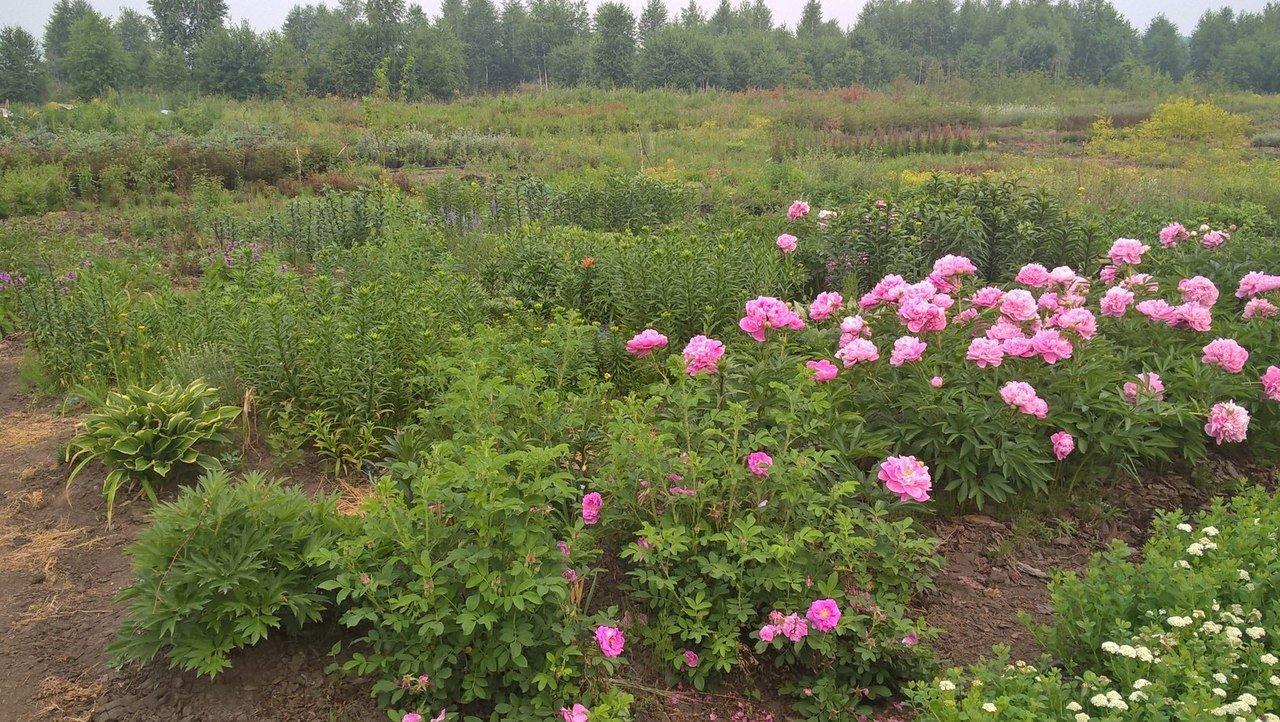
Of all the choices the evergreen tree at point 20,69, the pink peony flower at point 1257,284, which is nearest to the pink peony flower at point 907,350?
the pink peony flower at point 1257,284

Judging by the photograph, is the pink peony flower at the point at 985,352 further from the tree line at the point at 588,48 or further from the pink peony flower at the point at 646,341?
the tree line at the point at 588,48

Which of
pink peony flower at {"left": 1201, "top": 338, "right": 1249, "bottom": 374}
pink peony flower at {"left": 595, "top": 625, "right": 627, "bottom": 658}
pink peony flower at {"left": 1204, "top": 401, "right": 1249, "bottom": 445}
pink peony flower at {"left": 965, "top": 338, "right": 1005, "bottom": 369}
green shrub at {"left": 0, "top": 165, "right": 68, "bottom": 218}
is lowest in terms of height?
pink peony flower at {"left": 595, "top": 625, "right": 627, "bottom": 658}

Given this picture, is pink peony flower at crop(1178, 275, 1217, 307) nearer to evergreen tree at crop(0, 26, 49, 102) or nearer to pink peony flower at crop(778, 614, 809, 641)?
pink peony flower at crop(778, 614, 809, 641)

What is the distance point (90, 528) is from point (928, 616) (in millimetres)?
3579

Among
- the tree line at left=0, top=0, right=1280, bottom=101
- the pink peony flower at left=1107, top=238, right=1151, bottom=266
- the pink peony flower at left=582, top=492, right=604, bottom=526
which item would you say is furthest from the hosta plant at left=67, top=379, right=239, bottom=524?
the tree line at left=0, top=0, right=1280, bottom=101

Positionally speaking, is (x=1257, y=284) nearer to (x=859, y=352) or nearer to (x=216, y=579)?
(x=859, y=352)

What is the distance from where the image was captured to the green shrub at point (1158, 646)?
2.05 m

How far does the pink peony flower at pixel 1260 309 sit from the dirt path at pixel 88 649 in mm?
4515

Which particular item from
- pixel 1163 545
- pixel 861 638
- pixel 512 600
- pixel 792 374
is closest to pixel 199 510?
pixel 512 600

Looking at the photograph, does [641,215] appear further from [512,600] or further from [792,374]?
[512,600]

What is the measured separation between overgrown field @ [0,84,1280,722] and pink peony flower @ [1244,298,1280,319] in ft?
0.05

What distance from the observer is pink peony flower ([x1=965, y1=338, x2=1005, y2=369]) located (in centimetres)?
345

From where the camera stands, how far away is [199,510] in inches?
102

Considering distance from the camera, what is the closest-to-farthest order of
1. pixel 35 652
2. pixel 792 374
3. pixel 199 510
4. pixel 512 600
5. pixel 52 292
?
pixel 512 600, pixel 199 510, pixel 35 652, pixel 792 374, pixel 52 292
